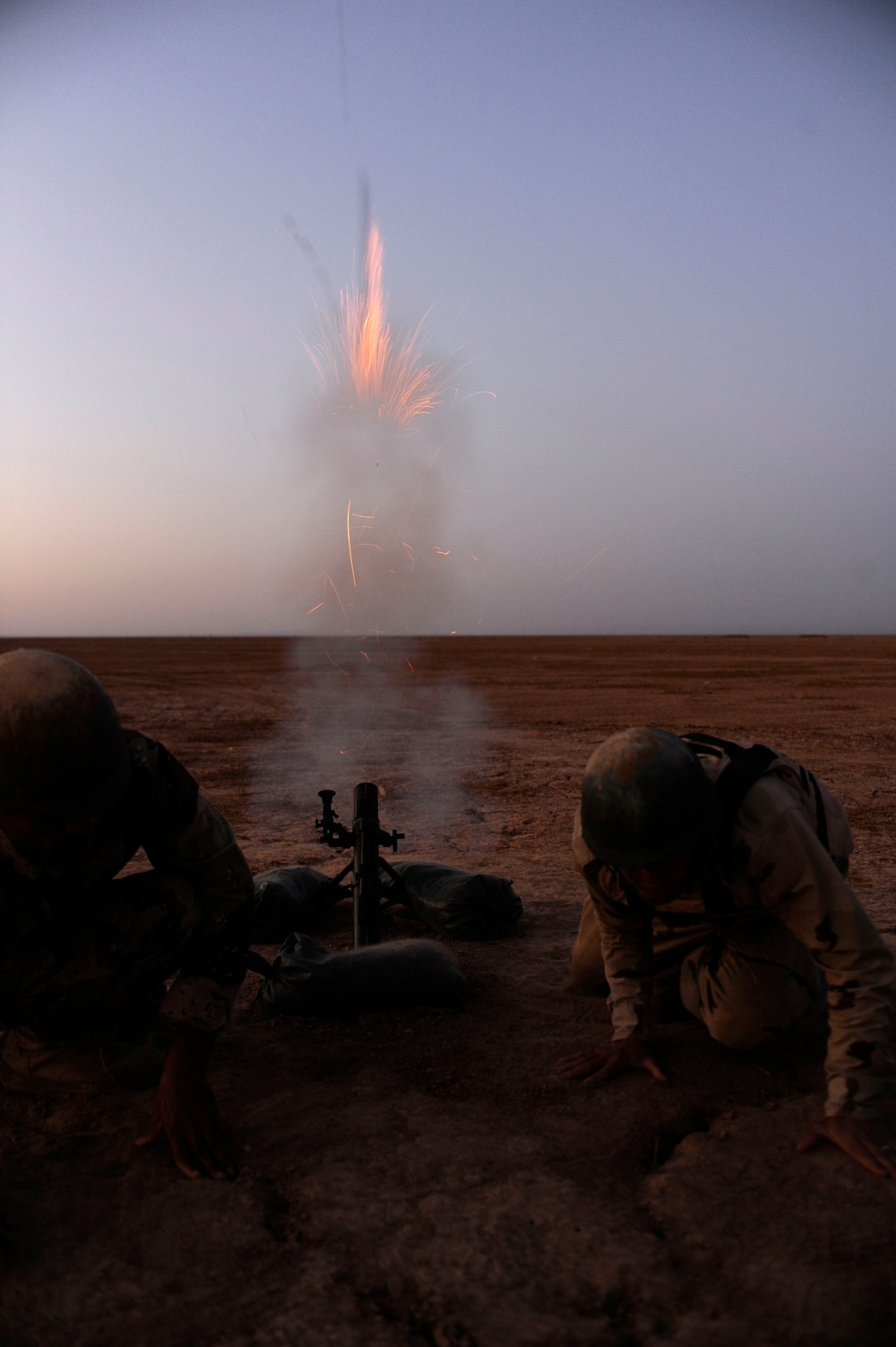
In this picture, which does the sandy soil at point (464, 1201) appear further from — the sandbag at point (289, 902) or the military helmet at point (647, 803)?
the military helmet at point (647, 803)

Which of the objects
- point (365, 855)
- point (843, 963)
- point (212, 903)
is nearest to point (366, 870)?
point (365, 855)

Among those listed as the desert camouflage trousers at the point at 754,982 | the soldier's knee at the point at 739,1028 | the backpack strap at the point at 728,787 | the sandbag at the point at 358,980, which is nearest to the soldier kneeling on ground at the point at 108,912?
the sandbag at the point at 358,980

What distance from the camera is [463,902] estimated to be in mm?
3947

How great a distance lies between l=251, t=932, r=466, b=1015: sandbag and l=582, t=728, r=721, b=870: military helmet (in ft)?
3.80

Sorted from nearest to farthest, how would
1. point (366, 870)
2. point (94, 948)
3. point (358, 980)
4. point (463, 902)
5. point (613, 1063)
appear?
point (94, 948), point (613, 1063), point (358, 980), point (366, 870), point (463, 902)

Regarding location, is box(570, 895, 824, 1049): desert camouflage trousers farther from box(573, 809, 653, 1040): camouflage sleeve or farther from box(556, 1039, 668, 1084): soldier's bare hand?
box(556, 1039, 668, 1084): soldier's bare hand

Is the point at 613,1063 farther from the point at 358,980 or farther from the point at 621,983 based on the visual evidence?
the point at 358,980

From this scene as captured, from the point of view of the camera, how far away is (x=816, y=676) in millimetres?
21531

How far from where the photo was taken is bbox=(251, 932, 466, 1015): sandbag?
10.2ft

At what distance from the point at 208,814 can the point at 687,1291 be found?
157 cm

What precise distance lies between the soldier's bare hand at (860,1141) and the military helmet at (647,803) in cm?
77

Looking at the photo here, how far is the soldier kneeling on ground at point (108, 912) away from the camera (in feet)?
6.82

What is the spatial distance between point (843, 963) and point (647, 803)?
0.63 m

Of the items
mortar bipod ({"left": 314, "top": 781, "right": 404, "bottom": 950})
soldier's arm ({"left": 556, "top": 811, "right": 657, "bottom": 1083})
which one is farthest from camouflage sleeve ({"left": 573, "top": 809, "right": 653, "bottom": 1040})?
mortar bipod ({"left": 314, "top": 781, "right": 404, "bottom": 950})
